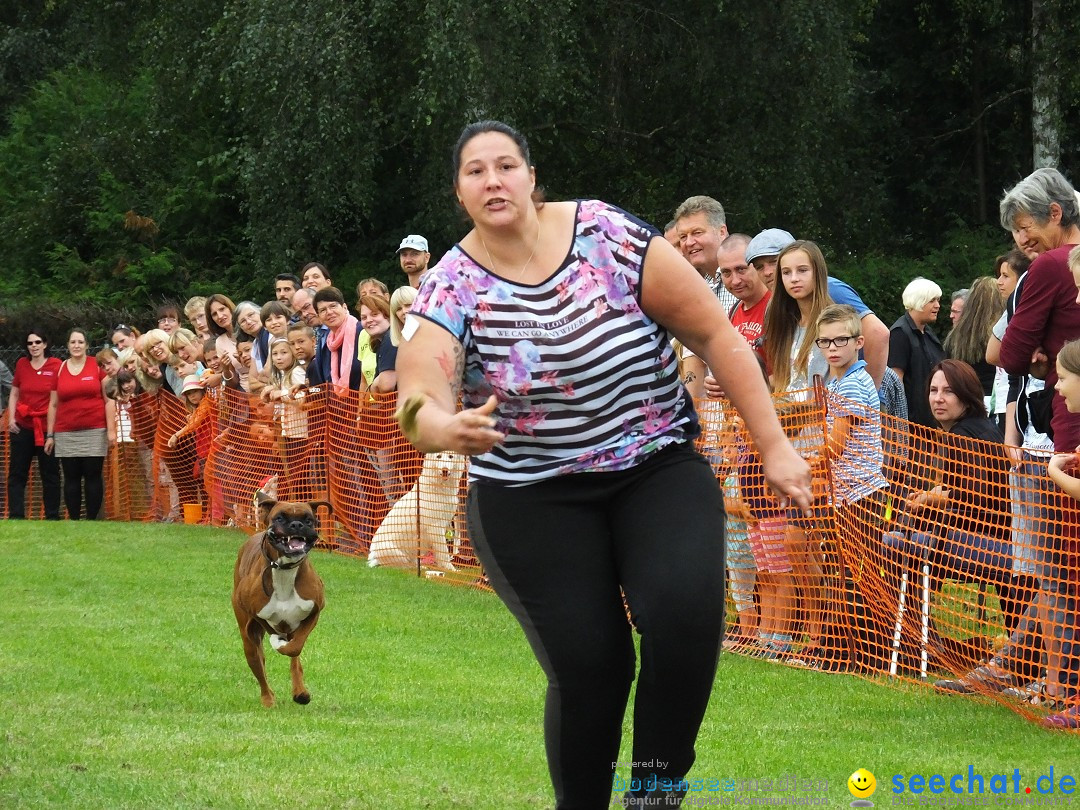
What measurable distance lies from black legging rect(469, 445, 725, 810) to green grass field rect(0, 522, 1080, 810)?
4.29 feet

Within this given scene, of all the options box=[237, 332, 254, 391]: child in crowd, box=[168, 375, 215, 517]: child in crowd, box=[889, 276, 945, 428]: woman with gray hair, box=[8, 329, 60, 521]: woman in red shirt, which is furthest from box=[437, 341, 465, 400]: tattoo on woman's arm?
box=[8, 329, 60, 521]: woman in red shirt

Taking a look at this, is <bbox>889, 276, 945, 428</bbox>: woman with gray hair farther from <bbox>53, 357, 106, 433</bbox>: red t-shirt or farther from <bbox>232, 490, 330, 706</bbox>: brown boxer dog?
<bbox>53, 357, 106, 433</bbox>: red t-shirt

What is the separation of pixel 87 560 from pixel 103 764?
23.4 ft

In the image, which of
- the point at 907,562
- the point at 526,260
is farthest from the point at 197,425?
the point at 526,260

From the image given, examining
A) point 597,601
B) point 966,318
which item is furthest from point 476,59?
point 597,601

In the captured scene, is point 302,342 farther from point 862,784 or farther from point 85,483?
point 862,784

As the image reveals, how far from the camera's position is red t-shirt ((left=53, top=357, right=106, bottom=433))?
52.7 ft

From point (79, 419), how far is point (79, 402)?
0.59ft

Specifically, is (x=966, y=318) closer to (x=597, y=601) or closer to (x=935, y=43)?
(x=597, y=601)

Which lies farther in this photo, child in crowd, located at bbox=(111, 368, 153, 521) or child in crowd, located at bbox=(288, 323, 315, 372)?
child in crowd, located at bbox=(111, 368, 153, 521)

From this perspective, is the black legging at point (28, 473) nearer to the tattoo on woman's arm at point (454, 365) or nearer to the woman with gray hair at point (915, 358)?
the woman with gray hair at point (915, 358)

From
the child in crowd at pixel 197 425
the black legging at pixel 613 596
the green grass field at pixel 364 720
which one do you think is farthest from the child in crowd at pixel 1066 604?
the child in crowd at pixel 197 425

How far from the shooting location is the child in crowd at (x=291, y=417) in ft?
43.9

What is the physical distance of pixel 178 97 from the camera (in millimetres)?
26688
